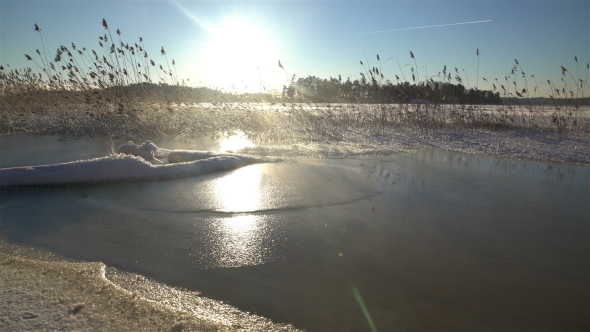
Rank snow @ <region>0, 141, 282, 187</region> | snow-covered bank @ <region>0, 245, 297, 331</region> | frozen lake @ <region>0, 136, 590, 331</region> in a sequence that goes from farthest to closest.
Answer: snow @ <region>0, 141, 282, 187</region> < frozen lake @ <region>0, 136, 590, 331</region> < snow-covered bank @ <region>0, 245, 297, 331</region>

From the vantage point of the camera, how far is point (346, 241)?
5.15 feet

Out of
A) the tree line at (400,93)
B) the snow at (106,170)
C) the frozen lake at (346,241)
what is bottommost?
the frozen lake at (346,241)

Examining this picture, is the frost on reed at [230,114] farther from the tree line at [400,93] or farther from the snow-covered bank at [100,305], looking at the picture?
the snow-covered bank at [100,305]

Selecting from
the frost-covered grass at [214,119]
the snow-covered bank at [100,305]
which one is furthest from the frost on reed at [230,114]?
the snow-covered bank at [100,305]

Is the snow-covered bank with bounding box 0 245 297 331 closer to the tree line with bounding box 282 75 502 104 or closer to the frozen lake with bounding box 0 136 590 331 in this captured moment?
the frozen lake with bounding box 0 136 590 331

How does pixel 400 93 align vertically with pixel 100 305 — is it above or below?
above

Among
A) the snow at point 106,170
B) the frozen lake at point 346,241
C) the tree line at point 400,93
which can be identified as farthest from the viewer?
the tree line at point 400,93

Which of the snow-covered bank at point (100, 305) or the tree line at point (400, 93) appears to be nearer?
the snow-covered bank at point (100, 305)

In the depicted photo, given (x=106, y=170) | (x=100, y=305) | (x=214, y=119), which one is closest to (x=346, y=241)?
(x=100, y=305)

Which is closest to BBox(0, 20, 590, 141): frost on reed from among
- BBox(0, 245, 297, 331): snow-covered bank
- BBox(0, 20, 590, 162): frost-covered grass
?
BBox(0, 20, 590, 162): frost-covered grass

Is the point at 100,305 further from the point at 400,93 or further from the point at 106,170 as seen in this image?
the point at 400,93

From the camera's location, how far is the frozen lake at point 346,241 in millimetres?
1104

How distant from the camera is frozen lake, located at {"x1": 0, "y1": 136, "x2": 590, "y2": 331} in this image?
110 cm

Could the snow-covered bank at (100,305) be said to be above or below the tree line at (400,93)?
below
